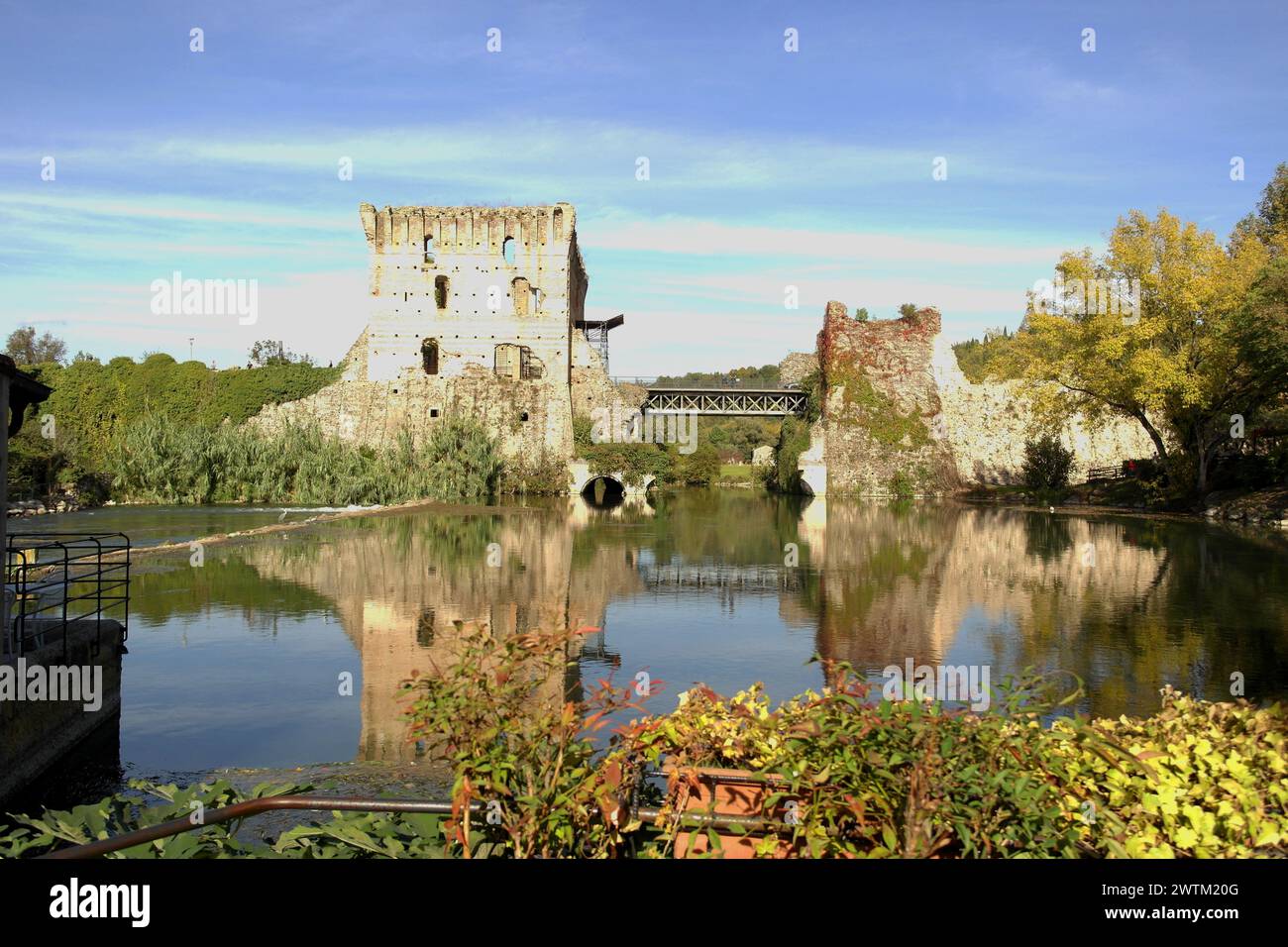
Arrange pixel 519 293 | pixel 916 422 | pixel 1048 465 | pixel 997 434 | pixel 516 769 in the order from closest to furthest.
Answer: pixel 516 769
pixel 1048 465
pixel 916 422
pixel 997 434
pixel 519 293

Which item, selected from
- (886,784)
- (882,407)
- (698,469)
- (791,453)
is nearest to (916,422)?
(882,407)

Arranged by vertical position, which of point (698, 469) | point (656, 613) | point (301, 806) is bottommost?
point (656, 613)

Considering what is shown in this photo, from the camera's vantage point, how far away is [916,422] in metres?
53.8

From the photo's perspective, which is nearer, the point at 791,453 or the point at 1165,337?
the point at 1165,337

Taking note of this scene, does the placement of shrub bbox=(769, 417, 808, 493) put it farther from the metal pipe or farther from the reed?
the metal pipe

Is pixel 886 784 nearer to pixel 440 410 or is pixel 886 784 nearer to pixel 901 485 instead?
pixel 901 485

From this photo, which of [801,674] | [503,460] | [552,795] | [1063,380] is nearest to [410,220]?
[503,460]

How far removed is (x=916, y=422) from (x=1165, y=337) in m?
18.1

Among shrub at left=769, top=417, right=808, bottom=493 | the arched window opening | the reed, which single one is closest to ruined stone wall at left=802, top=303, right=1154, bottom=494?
shrub at left=769, top=417, right=808, bottom=493

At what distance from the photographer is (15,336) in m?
79.8

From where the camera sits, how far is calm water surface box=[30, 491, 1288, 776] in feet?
32.3

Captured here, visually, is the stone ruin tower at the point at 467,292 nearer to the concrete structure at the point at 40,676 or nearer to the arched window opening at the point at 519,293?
the arched window opening at the point at 519,293

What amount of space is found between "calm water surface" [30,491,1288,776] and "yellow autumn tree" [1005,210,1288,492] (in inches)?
302

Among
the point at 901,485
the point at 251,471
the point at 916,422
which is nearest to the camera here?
the point at 251,471
